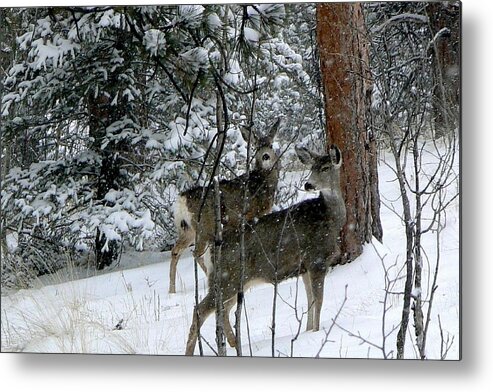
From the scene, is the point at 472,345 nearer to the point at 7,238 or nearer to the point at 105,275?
the point at 105,275

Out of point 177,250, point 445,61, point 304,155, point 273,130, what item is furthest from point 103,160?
point 445,61

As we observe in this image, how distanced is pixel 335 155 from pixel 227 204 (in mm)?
501

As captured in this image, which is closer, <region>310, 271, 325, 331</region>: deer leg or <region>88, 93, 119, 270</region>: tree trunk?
<region>310, 271, 325, 331</region>: deer leg

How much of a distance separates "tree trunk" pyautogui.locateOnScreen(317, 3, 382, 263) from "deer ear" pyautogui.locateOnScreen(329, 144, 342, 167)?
17mm

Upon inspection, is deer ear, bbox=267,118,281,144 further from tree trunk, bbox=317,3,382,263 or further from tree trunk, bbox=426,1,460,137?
tree trunk, bbox=426,1,460,137

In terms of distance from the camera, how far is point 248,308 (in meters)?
4.02

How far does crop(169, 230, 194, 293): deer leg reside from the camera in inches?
159

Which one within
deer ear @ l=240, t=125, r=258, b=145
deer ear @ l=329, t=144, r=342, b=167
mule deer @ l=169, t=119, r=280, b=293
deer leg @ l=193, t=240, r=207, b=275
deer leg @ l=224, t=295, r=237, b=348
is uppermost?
deer ear @ l=240, t=125, r=258, b=145

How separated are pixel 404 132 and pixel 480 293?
2.37 ft

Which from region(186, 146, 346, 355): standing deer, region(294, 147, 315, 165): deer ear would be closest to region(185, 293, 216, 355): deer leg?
region(186, 146, 346, 355): standing deer

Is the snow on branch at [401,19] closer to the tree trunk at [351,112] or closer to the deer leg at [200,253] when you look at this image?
the tree trunk at [351,112]

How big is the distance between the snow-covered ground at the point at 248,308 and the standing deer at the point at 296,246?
0.04m

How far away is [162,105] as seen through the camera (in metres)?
4.06

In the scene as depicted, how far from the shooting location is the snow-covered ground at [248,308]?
388cm
